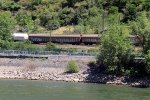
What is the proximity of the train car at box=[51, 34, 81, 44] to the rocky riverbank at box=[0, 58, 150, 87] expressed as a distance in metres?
21.5

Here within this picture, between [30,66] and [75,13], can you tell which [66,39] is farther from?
[75,13]

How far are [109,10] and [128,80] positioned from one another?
2237 inches

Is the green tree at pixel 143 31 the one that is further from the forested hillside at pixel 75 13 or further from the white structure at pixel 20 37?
the white structure at pixel 20 37

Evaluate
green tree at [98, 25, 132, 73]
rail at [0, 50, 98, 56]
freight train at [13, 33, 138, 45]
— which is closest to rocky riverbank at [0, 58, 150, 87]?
green tree at [98, 25, 132, 73]

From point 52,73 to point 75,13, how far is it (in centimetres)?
5317

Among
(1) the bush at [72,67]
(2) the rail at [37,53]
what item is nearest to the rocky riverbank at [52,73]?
(1) the bush at [72,67]

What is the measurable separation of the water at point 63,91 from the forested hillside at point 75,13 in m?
45.4

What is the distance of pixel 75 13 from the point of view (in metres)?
134

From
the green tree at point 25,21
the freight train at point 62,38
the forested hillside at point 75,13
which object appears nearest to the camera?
the freight train at point 62,38

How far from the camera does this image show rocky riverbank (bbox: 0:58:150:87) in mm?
77625

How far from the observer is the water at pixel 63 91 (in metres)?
61.0

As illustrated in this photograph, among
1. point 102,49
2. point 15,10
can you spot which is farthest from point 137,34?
point 15,10

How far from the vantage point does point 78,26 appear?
12412 centimetres

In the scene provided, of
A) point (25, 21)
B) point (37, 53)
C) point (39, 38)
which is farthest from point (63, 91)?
point (25, 21)
